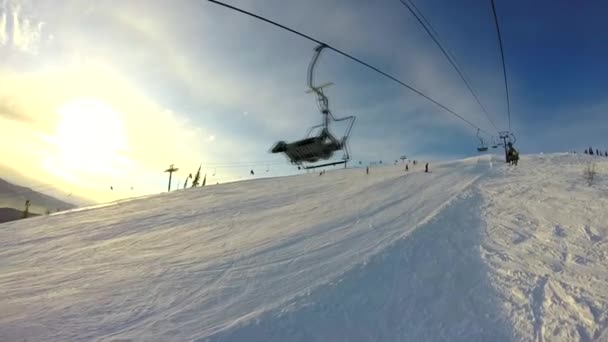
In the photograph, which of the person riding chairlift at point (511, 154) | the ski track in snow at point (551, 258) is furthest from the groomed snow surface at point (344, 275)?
the person riding chairlift at point (511, 154)

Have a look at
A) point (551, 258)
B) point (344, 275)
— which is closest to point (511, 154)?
point (551, 258)

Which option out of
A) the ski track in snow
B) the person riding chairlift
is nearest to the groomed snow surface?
the ski track in snow

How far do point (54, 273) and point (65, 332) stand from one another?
4069 mm

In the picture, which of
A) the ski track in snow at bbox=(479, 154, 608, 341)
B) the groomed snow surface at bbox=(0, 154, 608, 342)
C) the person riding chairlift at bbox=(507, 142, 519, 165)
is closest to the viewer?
the ski track in snow at bbox=(479, 154, 608, 341)

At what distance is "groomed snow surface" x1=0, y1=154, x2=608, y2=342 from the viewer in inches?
193

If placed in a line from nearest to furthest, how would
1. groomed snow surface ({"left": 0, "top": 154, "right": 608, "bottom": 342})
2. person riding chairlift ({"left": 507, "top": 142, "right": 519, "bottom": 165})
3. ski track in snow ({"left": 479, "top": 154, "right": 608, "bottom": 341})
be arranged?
ski track in snow ({"left": 479, "top": 154, "right": 608, "bottom": 341})
groomed snow surface ({"left": 0, "top": 154, "right": 608, "bottom": 342})
person riding chairlift ({"left": 507, "top": 142, "right": 519, "bottom": 165})

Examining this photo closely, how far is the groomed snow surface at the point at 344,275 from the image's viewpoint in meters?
4.91

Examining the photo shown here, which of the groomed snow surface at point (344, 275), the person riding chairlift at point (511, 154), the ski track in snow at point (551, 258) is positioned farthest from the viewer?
the person riding chairlift at point (511, 154)

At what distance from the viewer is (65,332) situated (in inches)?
209

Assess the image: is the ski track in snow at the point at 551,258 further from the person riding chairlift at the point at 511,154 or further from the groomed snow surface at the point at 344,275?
the person riding chairlift at the point at 511,154

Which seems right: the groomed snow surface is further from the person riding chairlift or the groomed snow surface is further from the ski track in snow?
the person riding chairlift

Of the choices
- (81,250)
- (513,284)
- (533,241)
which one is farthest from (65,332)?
(533,241)

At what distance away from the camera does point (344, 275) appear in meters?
6.38

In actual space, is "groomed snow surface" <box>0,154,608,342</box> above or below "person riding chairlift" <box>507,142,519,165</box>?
below
